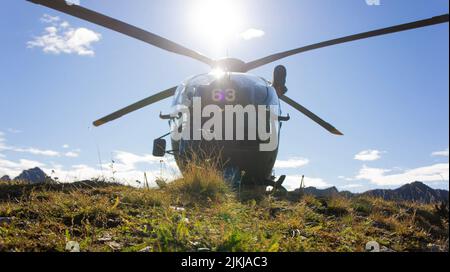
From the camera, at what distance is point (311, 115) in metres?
11.5

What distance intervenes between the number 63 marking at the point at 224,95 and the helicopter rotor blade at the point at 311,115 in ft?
11.8

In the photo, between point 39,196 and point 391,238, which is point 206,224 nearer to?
point 391,238

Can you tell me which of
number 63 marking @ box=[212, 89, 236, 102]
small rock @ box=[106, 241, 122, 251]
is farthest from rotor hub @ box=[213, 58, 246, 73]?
small rock @ box=[106, 241, 122, 251]

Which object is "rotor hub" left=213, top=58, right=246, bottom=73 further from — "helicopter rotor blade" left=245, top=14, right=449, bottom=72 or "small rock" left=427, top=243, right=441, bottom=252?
"small rock" left=427, top=243, right=441, bottom=252

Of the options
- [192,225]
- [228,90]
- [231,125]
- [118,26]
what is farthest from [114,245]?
→ [118,26]

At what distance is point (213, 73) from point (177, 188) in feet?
12.6

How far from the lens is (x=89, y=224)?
3.86m

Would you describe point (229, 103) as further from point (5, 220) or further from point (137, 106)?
point (5, 220)

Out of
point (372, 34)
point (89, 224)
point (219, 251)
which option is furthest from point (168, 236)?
point (372, 34)

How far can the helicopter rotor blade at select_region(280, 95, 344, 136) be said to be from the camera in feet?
37.6

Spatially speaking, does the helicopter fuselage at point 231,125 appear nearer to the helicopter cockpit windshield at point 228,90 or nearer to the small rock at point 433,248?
the helicopter cockpit windshield at point 228,90

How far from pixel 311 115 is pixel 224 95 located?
411 cm

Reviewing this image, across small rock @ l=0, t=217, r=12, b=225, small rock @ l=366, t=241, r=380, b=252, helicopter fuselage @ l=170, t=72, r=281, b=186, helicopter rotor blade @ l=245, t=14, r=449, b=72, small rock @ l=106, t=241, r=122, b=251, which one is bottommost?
small rock @ l=366, t=241, r=380, b=252

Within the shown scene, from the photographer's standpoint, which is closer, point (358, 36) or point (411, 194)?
A: point (358, 36)
